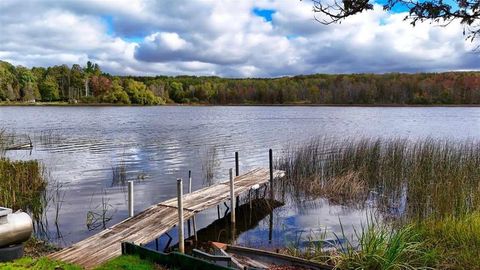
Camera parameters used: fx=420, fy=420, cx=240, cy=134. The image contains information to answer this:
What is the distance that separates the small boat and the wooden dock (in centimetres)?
121

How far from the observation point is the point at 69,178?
1514cm

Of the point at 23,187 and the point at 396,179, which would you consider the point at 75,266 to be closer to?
the point at 23,187

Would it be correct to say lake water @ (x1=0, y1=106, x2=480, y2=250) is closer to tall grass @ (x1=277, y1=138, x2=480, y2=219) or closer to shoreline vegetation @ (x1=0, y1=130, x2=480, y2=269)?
shoreline vegetation @ (x1=0, y1=130, x2=480, y2=269)

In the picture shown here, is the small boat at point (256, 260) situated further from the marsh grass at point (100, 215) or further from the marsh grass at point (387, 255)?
the marsh grass at point (100, 215)

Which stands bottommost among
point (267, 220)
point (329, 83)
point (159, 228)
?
point (267, 220)

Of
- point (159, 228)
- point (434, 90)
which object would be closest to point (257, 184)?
point (159, 228)

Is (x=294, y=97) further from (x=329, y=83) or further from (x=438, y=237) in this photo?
(x=438, y=237)

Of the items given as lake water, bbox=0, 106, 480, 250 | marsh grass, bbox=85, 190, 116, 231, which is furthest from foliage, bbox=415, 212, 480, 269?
marsh grass, bbox=85, 190, 116, 231

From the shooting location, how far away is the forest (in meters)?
85.6

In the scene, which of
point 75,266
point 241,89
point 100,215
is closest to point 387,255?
point 75,266

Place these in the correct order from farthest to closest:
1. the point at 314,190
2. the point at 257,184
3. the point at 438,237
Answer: the point at 314,190
the point at 257,184
the point at 438,237

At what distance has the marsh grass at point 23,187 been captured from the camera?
10.3 metres

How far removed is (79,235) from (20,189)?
402 centimetres

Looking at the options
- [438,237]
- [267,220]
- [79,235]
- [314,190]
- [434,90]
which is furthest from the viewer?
[434,90]
